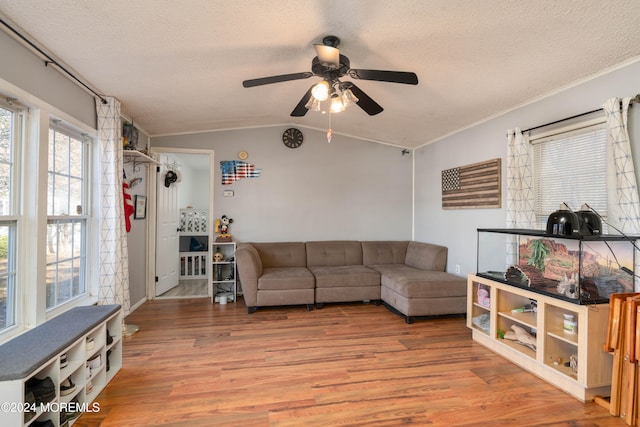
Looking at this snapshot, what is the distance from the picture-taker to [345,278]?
3.91 meters

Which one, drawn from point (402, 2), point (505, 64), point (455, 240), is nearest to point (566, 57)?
point (505, 64)

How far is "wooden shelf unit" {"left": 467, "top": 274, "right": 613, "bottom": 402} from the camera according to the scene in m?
1.97

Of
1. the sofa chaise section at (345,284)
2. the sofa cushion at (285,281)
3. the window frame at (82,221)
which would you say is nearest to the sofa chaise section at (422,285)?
the sofa chaise section at (345,284)

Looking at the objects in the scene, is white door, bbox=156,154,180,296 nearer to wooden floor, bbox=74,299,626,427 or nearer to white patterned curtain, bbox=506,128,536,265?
wooden floor, bbox=74,299,626,427

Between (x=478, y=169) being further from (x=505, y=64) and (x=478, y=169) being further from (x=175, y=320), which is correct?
(x=175, y=320)

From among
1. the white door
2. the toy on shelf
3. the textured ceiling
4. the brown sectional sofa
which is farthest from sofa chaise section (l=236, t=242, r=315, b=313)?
the textured ceiling

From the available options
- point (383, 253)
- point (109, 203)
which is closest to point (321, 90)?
point (109, 203)

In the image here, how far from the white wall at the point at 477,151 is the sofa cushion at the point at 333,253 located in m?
1.11

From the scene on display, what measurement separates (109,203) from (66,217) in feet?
1.31

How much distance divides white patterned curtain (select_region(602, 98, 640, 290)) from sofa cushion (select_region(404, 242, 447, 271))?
2.03m

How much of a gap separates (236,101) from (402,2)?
2225 mm

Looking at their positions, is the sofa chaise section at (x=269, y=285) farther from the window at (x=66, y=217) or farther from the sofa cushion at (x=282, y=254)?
the window at (x=66, y=217)

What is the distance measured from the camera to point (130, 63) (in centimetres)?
237

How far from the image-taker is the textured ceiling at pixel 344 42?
1.77 m
